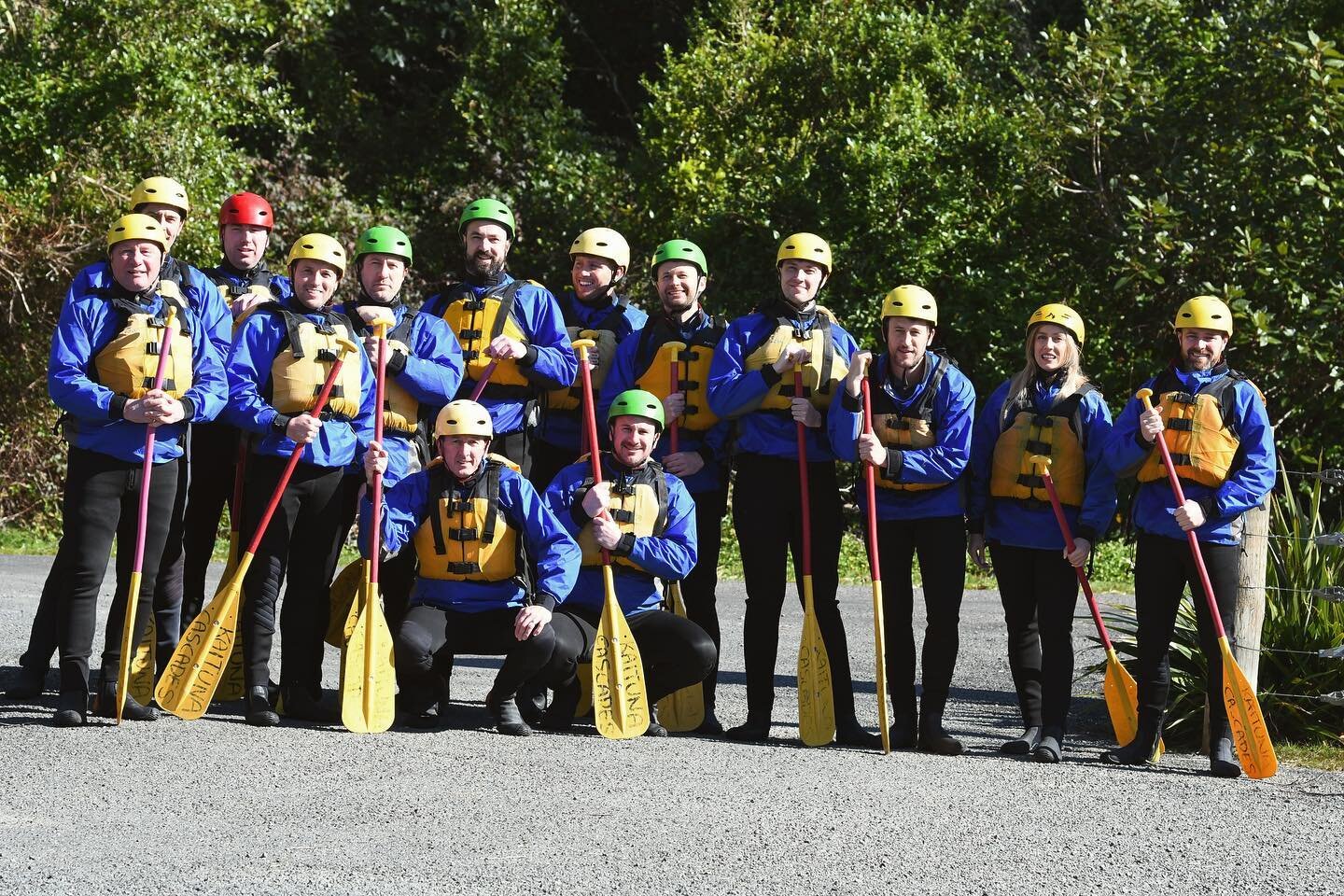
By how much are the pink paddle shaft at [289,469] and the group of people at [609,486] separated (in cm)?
3

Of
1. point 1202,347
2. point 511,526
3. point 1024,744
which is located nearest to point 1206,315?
point 1202,347

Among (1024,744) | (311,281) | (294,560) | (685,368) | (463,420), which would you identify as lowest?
(1024,744)

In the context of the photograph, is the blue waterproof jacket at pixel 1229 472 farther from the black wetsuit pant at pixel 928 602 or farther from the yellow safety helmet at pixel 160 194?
the yellow safety helmet at pixel 160 194

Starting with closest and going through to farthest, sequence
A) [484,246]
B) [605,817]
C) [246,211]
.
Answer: [605,817]
[484,246]
[246,211]

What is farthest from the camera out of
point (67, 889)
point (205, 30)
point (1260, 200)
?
point (205, 30)

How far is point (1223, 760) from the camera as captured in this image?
685cm

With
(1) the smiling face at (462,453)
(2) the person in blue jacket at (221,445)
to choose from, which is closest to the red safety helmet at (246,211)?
(2) the person in blue jacket at (221,445)

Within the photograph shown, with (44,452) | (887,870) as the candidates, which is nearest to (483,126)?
(44,452)

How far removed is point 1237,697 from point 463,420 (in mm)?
3442

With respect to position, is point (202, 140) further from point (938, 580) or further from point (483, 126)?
point (938, 580)

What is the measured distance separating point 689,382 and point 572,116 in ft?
45.7

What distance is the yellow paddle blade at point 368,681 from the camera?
22.3 feet

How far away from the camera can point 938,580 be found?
23.5 feet

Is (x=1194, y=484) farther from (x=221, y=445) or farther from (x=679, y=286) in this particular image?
(x=221, y=445)
